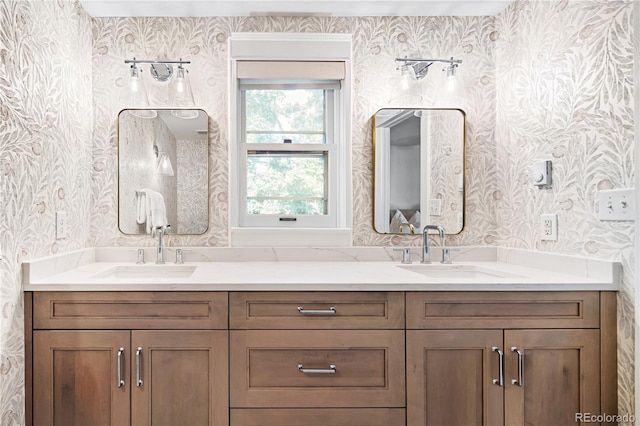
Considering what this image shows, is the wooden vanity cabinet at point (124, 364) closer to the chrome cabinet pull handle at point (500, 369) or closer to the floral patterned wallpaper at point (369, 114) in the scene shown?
the floral patterned wallpaper at point (369, 114)

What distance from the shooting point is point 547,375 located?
4.75ft

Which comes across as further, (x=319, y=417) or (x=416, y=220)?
(x=416, y=220)

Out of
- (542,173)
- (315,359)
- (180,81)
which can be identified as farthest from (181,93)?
(542,173)

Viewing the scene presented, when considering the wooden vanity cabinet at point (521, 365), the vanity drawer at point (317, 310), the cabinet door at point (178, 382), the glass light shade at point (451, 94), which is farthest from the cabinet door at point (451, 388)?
the glass light shade at point (451, 94)

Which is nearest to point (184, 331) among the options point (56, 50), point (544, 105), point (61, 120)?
point (61, 120)

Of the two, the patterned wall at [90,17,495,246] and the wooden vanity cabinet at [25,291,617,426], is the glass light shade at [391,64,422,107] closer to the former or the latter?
the patterned wall at [90,17,495,246]

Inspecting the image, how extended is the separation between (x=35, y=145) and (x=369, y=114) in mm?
1517

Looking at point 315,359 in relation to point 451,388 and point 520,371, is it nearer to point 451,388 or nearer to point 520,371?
point 451,388

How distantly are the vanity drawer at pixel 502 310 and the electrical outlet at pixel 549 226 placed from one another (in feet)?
1.08

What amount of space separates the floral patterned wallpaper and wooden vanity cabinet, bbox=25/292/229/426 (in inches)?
4.2

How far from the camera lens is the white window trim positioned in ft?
6.60

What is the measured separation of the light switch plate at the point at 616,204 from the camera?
1.35 m

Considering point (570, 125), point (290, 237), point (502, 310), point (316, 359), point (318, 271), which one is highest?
point (570, 125)

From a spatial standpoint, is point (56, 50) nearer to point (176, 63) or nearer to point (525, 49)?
point (176, 63)
